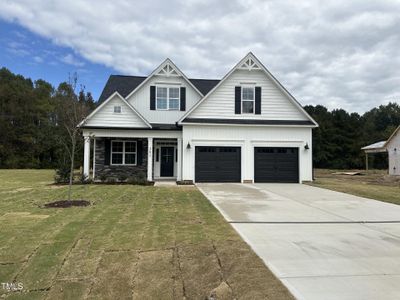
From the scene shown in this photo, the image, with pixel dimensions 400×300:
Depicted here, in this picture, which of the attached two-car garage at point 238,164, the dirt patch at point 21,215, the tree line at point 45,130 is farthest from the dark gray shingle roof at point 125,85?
the tree line at point 45,130

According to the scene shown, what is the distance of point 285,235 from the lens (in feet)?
23.6

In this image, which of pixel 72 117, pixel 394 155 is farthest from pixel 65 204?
pixel 394 155

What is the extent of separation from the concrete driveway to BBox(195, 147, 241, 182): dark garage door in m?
8.04

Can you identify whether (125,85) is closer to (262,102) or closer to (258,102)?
(258,102)

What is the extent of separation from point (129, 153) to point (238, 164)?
6440 mm

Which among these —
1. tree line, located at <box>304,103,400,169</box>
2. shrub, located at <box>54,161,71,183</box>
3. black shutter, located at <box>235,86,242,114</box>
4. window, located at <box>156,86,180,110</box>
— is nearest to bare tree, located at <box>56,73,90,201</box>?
shrub, located at <box>54,161,71,183</box>

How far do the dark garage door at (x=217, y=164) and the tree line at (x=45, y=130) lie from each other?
86.6 feet

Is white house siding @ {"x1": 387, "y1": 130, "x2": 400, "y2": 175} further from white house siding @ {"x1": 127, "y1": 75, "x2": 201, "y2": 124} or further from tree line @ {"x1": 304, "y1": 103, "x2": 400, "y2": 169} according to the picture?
tree line @ {"x1": 304, "y1": 103, "x2": 400, "y2": 169}

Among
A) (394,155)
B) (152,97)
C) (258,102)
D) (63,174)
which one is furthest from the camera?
(394,155)

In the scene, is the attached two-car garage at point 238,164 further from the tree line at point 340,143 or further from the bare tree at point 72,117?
the tree line at point 340,143

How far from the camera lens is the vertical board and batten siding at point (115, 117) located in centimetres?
1992

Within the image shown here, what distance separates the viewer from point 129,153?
70.0ft

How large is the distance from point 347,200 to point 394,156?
19.6 meters

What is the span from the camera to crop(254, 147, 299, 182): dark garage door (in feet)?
67.1
